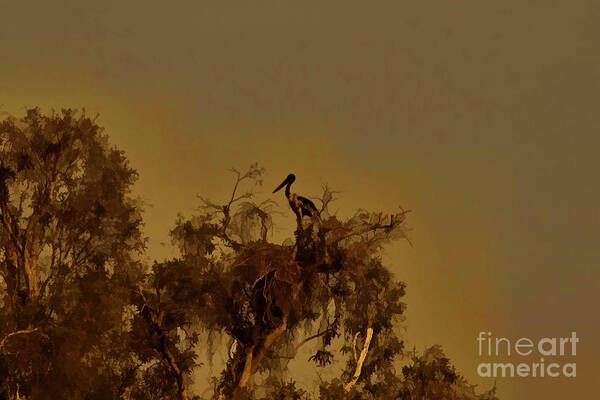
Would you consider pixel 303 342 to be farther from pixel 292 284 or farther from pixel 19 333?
pixel 19 333

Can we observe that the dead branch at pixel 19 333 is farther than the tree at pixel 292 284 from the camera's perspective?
No

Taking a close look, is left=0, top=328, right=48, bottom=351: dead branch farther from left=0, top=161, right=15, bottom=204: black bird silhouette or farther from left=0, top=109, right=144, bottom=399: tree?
left=0, top=161, right=15, bottom=204: black bird silhouette

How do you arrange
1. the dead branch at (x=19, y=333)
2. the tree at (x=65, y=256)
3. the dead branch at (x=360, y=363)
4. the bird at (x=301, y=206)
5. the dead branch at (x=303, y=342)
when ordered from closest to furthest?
the dead branch at (x=19, y=333) → the bird at (x=301, y=206) → the tree at (x=65, y=256) → the dead branch at (x=360, y=363) → the dead branch at (x=303, y=342)

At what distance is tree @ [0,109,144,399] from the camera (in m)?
17.5

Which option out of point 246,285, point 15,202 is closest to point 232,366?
point 246,285

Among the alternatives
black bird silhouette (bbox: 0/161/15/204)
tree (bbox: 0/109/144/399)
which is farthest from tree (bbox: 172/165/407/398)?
black bird silhouette (bbox: 0/161/15/204)

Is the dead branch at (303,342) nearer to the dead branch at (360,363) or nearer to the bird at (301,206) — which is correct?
the dead branch at (360,363)

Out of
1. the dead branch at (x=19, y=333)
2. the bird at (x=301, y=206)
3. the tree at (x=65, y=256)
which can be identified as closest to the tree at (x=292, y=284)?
the bird at (x=301, y=206)

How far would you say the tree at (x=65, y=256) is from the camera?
17.5 meters

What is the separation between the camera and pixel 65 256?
20.1 m

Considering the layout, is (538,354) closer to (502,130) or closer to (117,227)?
(502,130)

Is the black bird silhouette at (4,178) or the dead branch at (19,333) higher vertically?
the black bird silhouette at (4,178)

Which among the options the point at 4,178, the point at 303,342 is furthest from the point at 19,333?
the point at 303,342

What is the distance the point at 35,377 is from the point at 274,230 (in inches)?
A: 215
